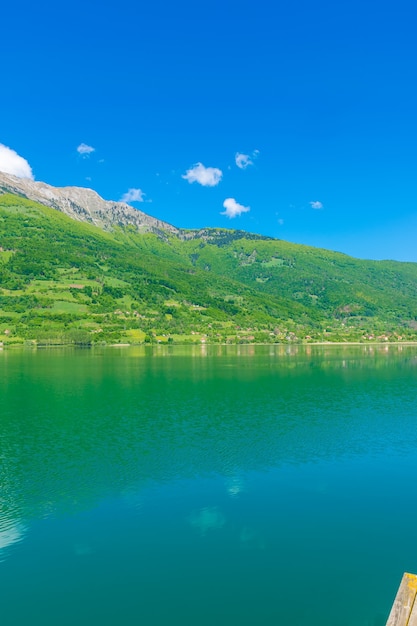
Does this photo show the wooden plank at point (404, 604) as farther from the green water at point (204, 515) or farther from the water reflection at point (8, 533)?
the water reflection at point (8, 533)

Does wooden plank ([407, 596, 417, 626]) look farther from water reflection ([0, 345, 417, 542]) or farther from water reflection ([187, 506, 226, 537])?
water reflection ([0, 345, 417, 542])

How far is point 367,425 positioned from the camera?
42188 mm

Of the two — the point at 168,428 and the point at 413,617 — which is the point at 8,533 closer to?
the point at 413,617

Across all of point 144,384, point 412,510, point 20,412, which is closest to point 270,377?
point 144,384

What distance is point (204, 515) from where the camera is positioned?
21.7 meters

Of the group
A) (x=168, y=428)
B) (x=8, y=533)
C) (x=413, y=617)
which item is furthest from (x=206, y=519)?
(x=168, y=428)

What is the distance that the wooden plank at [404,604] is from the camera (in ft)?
26.4

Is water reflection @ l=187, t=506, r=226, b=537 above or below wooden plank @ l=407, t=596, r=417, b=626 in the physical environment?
below

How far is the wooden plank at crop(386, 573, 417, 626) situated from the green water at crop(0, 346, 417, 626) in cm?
685

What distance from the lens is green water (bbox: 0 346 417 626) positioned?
15.1 m

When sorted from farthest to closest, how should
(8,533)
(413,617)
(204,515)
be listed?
(204,515) → (8,533) → (413,617)

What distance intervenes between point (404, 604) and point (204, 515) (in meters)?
14.5

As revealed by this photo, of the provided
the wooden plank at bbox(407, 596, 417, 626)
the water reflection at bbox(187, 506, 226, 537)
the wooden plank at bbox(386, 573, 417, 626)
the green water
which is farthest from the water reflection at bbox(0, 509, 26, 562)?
the wooden plank at bbox(407, 596, 417, 626)

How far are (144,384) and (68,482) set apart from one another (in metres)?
42.4
